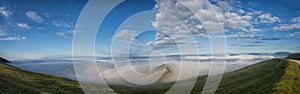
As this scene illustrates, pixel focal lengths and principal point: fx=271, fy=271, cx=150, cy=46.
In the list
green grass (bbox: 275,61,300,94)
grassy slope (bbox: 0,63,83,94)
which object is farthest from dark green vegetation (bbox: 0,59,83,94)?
green grass (bbox: 275,61,300,94)

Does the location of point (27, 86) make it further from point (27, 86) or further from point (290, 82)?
point (290, 82)

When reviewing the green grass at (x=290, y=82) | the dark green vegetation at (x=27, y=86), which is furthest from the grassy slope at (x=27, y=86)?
the green grass at (x=290, y=82)

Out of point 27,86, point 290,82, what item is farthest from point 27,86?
point 290,82

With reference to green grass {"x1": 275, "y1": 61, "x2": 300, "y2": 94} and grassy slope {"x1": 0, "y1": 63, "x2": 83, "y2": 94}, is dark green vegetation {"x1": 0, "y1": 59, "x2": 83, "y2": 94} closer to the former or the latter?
grassy slope {"x1": 0, "y1": 63, "x2": 83, "y2": 94}

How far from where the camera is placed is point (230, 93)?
91375mm

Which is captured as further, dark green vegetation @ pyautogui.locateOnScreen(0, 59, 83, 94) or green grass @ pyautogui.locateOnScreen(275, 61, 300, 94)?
green grass @ pyautogui.locateOnScreen(275, 61, 300, 94)

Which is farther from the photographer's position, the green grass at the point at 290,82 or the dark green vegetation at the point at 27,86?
the green grass at the point at 290,82

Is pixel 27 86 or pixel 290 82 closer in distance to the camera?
pixel 27 86

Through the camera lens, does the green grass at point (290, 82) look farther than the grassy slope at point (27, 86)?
Yes

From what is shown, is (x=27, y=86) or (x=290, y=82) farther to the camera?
(x=290, y=82)

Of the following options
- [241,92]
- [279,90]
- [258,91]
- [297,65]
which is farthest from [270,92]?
[297,65]

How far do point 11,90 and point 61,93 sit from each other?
28.4 metres

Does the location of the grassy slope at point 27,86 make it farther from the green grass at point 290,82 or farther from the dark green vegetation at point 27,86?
the green grass at point 290,82

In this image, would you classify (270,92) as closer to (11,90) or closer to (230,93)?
(230,93)
